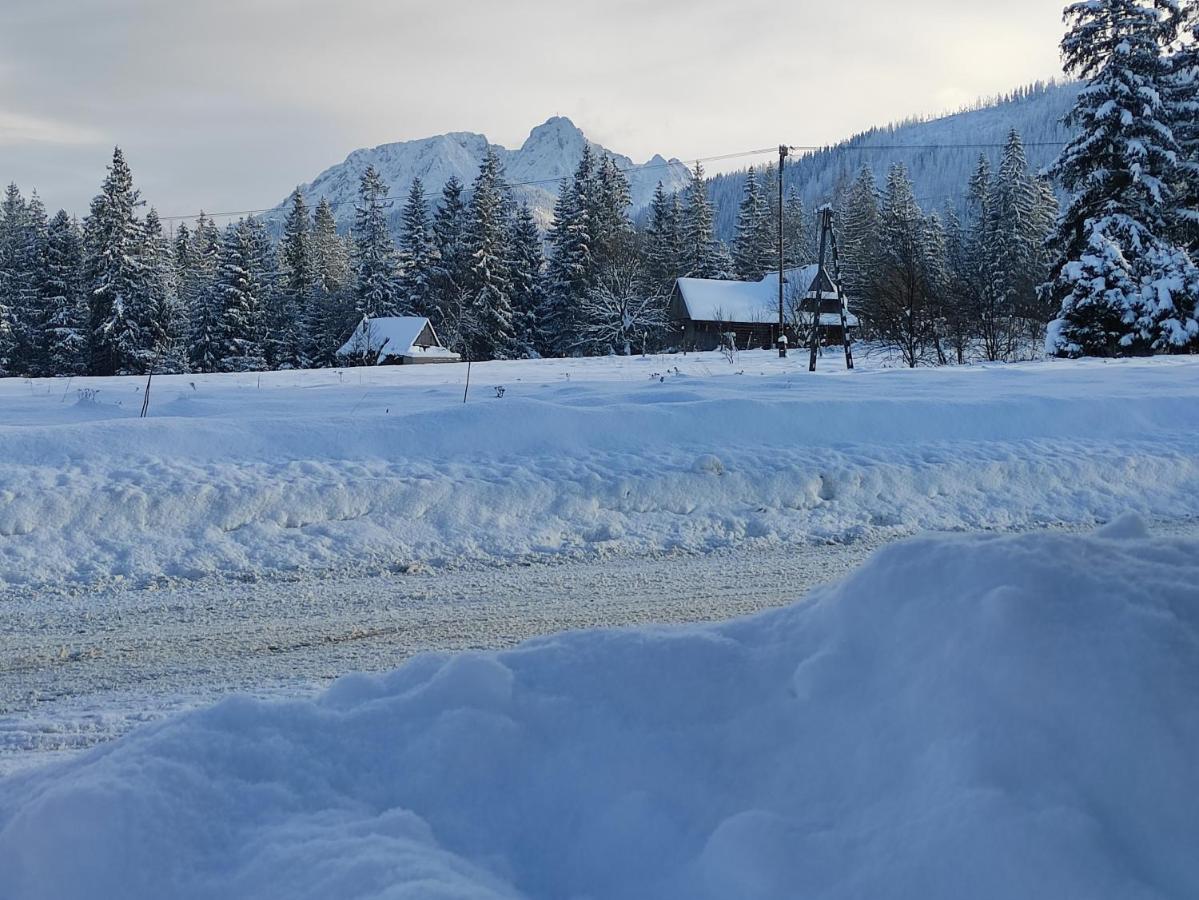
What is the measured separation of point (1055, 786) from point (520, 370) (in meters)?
24.7

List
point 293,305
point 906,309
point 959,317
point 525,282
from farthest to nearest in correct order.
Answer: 1. point 293,305
2. point 525,282
3. point 959,317
4. point 906,309

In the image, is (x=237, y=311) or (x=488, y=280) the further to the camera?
(x=488, y=280)

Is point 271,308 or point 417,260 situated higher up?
point 417,260

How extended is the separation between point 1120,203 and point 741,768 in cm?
2872

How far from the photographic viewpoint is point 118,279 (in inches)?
1956

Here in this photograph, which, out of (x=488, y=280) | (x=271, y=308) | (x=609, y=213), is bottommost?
(x=271, y=308)

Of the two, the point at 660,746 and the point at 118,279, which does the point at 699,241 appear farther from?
the point at 660,746

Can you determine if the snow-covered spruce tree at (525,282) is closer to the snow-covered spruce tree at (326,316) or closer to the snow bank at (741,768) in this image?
the snow-covered spruce tree at (326,316)

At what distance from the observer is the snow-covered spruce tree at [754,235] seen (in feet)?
206

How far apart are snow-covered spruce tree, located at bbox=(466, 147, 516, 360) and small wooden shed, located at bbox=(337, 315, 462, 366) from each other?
4.17 m

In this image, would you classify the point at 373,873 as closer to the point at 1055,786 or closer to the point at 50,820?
the point at 50,820

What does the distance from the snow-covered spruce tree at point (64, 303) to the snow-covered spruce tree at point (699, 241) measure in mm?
36935

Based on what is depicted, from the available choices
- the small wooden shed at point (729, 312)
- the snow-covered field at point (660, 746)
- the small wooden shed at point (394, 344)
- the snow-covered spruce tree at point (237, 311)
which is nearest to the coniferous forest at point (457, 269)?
the snow-covered spruce tree at point (237, 311)

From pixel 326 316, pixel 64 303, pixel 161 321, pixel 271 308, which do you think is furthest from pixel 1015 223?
pixel 64 303
